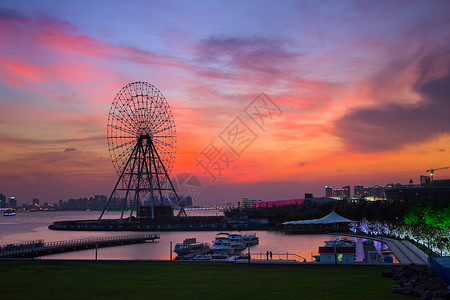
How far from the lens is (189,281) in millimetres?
32312

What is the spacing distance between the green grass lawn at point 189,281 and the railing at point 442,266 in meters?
3.12

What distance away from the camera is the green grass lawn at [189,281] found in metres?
27.3

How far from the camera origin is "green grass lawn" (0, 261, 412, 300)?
27.3 metres

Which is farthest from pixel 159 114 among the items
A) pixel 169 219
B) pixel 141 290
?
pixel 141 290

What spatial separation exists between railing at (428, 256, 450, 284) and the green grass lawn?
3.12 metres

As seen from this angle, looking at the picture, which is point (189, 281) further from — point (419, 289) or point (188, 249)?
point (188, 249)

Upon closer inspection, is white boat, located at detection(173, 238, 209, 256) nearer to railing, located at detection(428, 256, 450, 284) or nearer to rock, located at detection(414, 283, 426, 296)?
railing, located at detection(428, 256, 450, 284)

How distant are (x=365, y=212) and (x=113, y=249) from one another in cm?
8109

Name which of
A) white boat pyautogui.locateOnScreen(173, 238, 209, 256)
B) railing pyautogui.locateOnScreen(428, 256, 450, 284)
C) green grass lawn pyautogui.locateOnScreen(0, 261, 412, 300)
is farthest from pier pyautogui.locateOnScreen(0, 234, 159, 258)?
railing pyautogui.locateOnScreen(428, 256, 450, 284)

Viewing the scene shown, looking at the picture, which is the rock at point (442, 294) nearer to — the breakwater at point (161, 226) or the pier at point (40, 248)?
the pier at point (40, 248)

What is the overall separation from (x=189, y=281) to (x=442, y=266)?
1675 centimetres

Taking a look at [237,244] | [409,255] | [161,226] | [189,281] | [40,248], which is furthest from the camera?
[161,226]

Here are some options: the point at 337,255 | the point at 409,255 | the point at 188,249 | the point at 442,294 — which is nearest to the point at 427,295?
the point at 442,294

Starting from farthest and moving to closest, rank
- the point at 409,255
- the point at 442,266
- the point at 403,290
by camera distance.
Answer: the point at 409,255, the point at 442,266, the point at 403,290
